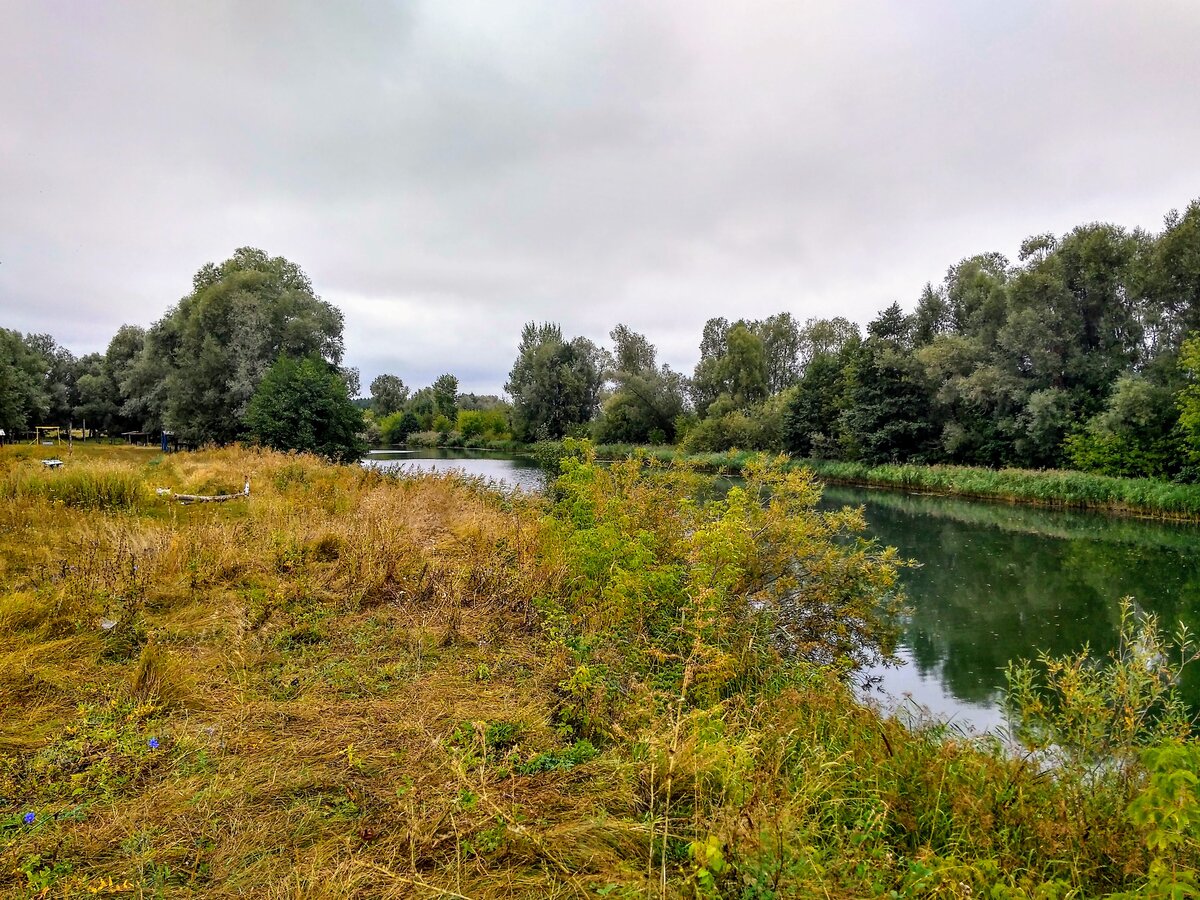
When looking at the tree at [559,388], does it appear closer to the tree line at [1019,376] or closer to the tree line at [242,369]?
the tree line at [1019,376]

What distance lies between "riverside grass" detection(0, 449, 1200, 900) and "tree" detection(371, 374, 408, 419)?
96.1m

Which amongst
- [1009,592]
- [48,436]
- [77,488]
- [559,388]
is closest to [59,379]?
[48,436]

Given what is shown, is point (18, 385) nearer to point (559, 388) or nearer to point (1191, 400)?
point (559, 388)

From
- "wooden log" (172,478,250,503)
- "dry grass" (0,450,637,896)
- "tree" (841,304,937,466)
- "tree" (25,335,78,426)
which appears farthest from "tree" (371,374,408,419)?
"dry grass" (0,450,637,896)

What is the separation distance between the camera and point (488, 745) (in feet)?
10.8

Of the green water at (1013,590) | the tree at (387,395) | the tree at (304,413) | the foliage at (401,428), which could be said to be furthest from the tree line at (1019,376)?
the tree at (387,395)

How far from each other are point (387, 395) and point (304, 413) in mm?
83267

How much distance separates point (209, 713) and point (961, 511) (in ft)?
81.8

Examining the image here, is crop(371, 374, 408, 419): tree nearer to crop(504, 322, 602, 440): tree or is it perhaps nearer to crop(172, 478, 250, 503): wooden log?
crop(504, 322, 602, 440): tree

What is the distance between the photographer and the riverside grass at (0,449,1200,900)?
2.31 m

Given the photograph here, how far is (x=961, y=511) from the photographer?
22.8 metres

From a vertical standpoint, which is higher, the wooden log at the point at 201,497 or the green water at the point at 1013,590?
the wooden log at the point at 201,497

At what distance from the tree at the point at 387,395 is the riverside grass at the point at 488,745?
315ft

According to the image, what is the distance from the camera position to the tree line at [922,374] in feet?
75.4
